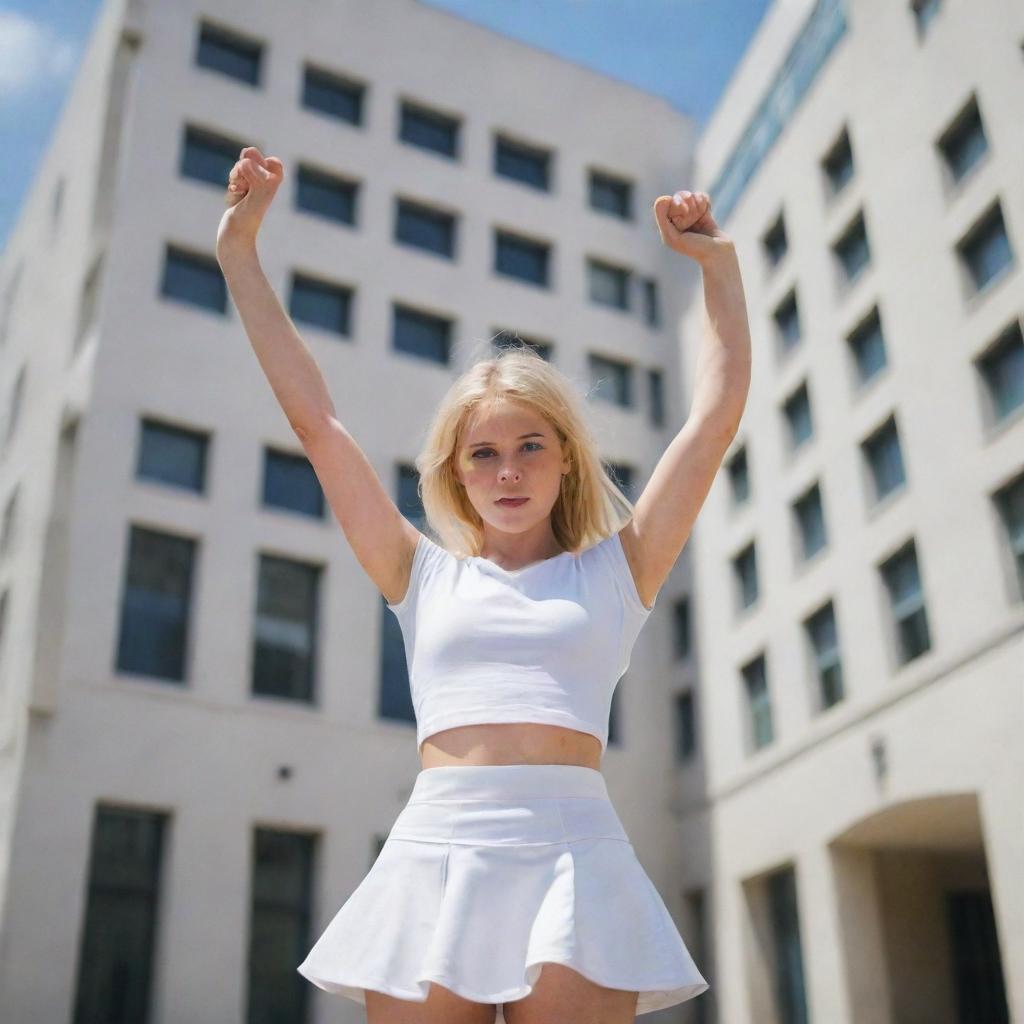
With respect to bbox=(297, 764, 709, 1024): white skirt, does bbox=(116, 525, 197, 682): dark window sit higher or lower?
higher

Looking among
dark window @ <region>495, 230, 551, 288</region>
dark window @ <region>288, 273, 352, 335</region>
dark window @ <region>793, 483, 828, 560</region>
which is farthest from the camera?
dark window @ <region>495, 230, 551, 288</region>

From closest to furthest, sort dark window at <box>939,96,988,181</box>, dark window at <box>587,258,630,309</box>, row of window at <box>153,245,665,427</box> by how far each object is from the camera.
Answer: dark window at <box>939,96,988,181</box> → row of window at <box>153,245,665,427</box> → dark window at <box>587,258,630,309</box>

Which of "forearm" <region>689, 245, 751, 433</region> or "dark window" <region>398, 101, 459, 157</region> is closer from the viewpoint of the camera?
"forearm" <region>689, 245, 751, 433</region>

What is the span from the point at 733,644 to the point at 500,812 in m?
19.0

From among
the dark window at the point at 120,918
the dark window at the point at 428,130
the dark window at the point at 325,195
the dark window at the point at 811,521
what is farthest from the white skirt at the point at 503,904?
the dark window at the point at 428,130

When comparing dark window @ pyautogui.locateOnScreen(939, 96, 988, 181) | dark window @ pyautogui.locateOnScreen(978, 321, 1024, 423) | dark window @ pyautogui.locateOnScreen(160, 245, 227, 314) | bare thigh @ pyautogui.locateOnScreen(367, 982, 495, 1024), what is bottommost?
bare thigh @ pyautogui.locateOnScreen(367, 982, 495, 1024)

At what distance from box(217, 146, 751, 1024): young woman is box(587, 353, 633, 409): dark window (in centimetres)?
2098

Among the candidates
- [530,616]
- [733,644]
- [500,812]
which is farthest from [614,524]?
[733,644]

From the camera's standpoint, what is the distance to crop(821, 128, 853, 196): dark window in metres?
19.6

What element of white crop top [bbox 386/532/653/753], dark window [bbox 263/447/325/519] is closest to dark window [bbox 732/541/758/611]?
dark window [bbox 263/447/325/519]

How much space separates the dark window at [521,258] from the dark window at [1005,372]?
10039mm

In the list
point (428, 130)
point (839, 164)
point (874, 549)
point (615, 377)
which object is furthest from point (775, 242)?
point (874, 549)

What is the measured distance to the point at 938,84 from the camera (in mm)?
16859

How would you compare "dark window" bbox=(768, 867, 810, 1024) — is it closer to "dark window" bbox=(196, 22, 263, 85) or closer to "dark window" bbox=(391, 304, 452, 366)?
"dark window" bbox=(391, 304, 452, 366)
